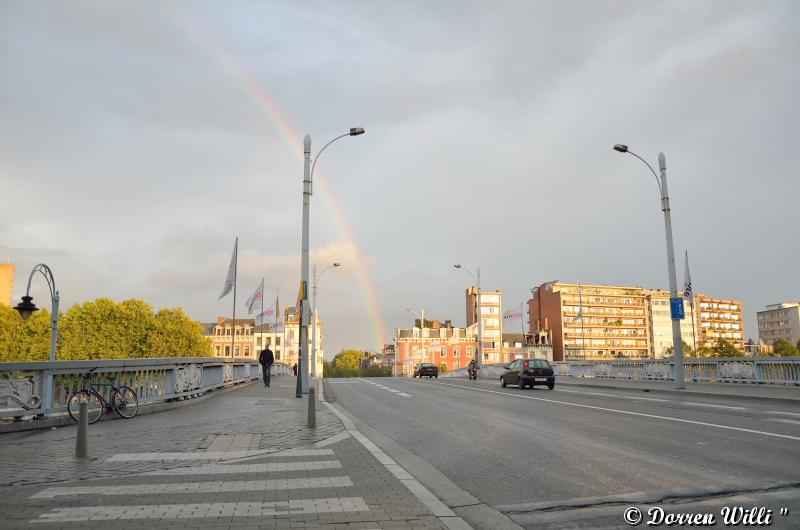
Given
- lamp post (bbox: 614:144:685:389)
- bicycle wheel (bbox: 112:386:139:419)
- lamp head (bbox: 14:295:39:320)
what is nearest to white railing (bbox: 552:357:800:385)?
lamp post (bbox: 614:144:685:389)

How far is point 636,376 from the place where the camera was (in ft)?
108

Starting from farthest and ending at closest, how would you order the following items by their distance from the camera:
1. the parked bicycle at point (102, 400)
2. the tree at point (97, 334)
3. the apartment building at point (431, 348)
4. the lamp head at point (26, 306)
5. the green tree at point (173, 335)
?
1. the apartment building at point (431, 348)
2. the green tree at point (173, 335)
3. the tree at point (97, 334)
4. the lamp head at point (26, 306)
5. the parked bicycle at point (102, 400)

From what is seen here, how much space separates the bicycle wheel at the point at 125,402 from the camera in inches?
517

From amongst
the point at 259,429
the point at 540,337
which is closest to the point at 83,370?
the point at 259,429

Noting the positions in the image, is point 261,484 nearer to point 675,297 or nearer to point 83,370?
point 83,370

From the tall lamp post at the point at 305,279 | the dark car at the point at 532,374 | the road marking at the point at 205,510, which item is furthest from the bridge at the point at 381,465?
the dark car at the point at 532,374

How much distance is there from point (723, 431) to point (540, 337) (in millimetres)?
130152

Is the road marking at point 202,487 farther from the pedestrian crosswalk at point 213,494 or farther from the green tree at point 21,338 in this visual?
the green tree at point 21,338

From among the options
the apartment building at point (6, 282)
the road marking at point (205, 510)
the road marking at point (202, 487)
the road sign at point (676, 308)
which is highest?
the apartment building at point (6, 282)

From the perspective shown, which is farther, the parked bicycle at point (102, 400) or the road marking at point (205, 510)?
the parked bicycle at point (102, 400)

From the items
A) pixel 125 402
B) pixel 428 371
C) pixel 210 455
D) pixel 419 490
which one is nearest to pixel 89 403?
pixel 125 402

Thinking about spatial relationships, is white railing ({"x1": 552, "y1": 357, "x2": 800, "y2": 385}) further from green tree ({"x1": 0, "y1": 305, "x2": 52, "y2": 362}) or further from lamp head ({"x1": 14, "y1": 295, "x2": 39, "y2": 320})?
green tree ({"x1": 0, "y1": 305, "x2": 52, "y2": 362})

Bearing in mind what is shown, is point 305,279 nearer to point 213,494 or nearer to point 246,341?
point 213,494

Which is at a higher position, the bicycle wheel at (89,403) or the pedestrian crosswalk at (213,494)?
the bicycle wheel at (89,403)
